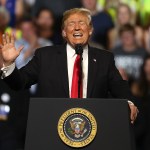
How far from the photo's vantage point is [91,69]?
326 cm

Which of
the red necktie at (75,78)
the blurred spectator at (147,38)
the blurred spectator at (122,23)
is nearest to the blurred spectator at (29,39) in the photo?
the blurred spectator at (122,23)

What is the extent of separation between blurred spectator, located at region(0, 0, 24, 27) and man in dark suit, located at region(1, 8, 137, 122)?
3.60m

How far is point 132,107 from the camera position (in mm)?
3008

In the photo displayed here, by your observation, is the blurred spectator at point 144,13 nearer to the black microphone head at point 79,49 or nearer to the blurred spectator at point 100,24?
the blurred spectator at point 100,24

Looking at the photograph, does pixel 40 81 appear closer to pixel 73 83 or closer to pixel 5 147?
pixel 73 83

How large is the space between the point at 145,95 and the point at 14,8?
2210 mm

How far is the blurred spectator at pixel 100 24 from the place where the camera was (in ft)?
21.8

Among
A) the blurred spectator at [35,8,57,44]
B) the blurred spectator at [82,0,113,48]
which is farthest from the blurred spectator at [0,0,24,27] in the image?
the blurred spectator at [82,0,113,48]

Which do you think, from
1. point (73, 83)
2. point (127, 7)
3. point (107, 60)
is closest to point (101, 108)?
point (73, 83)

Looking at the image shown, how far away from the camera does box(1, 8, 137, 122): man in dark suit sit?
3.20m

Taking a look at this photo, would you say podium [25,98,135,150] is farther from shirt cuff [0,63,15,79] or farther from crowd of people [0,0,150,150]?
crowd of people [0,0,150,150]

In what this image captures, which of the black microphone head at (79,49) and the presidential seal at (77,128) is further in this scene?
the black microphone head at (79,49)

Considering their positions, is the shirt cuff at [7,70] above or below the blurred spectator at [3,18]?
below

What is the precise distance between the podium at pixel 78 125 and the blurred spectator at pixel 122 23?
3.82 m
